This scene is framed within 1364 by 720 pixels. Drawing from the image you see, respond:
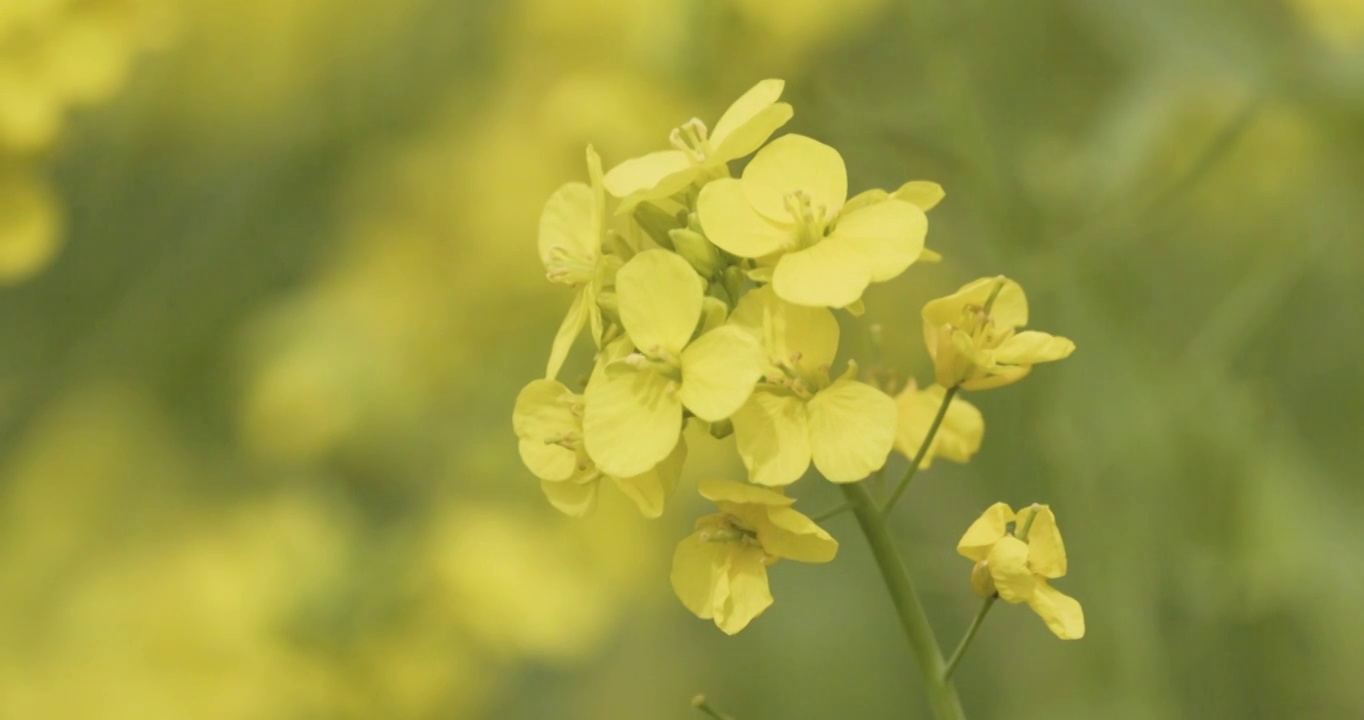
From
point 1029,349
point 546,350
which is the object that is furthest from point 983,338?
point 546,350

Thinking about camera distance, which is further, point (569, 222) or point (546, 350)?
point (546, 350)

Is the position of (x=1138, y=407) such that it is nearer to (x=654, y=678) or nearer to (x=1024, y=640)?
(x=1024, y=640)

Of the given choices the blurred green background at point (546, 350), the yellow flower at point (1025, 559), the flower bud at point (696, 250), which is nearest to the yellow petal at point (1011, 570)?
the yellow flower at point (1025, 559)

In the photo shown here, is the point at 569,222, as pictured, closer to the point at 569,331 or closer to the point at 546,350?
the point at 569,331

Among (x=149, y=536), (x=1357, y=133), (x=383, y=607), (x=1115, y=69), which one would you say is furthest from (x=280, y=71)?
(x=1357, y=133)

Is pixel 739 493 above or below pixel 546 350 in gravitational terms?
above
